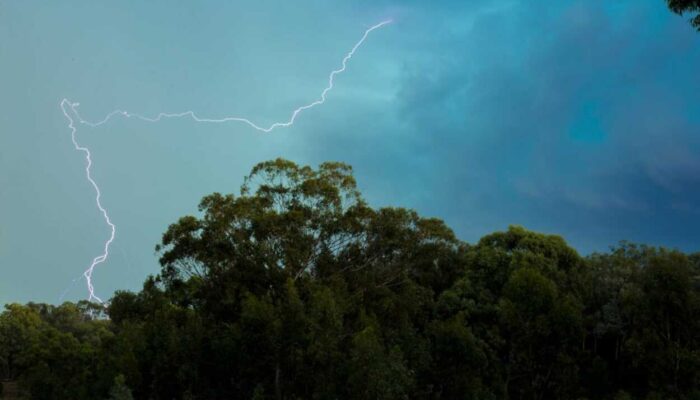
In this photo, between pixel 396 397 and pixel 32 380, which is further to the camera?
pixel 32 380

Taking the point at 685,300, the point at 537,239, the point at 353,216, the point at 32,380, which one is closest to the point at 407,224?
the point at 353,216

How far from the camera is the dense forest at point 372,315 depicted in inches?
722

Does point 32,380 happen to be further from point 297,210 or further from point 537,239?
point 537,239

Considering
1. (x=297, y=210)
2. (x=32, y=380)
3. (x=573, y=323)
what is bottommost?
(x=32, y=380)

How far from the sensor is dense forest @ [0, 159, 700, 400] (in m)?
18.3

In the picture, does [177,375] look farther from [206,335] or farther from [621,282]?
[621,282]

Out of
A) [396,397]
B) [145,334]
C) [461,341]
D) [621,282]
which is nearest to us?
[396,397]

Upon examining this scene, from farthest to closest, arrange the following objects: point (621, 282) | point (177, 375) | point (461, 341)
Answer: point (621, 282) → point (177, 375) → point (461, 341)

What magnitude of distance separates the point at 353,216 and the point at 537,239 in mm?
11203

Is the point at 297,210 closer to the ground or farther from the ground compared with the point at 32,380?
farther from the ground

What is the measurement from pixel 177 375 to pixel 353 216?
356 inches

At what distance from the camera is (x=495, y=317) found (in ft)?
93.8

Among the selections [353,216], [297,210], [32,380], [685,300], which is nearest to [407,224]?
[353,216]

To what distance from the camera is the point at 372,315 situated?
2197 cm
